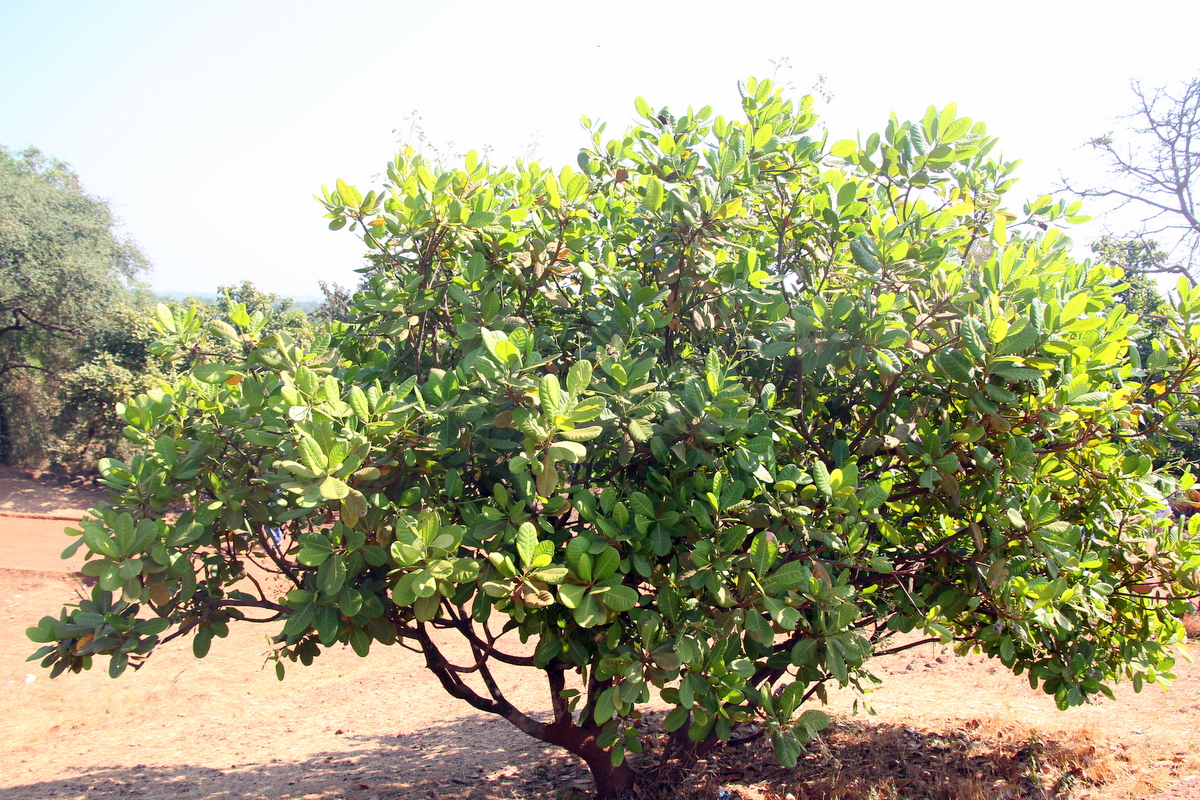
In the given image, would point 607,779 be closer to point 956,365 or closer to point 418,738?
point 418,738

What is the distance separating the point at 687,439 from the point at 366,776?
12.8 feet

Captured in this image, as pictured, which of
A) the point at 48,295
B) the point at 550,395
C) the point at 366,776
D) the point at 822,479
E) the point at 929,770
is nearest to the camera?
the point at 550,395

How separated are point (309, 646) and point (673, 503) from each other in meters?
1.90

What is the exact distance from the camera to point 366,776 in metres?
4.97

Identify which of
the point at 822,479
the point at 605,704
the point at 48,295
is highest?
the point at 48,295

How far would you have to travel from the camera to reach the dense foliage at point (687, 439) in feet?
7.99

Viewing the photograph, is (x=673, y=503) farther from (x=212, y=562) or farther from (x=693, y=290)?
(x=212, y=562)

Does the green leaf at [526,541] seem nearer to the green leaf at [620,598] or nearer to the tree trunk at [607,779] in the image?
the green leaf at [620,598]

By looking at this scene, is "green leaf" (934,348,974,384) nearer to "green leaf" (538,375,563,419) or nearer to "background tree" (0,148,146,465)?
"green leaf" (538,375,563,419)

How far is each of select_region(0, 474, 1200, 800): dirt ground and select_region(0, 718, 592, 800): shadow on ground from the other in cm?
2

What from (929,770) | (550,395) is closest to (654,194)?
(550,395)

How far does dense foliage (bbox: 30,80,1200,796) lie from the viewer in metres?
2.44

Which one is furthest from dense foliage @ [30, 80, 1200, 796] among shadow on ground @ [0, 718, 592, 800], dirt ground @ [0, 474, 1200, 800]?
shadow on ground @ [0, 718, 592, 800]

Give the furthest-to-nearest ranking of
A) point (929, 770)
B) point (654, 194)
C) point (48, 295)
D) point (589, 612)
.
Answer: point (48, 295), point (929, 770), point (654, 194), point (589, 612)
